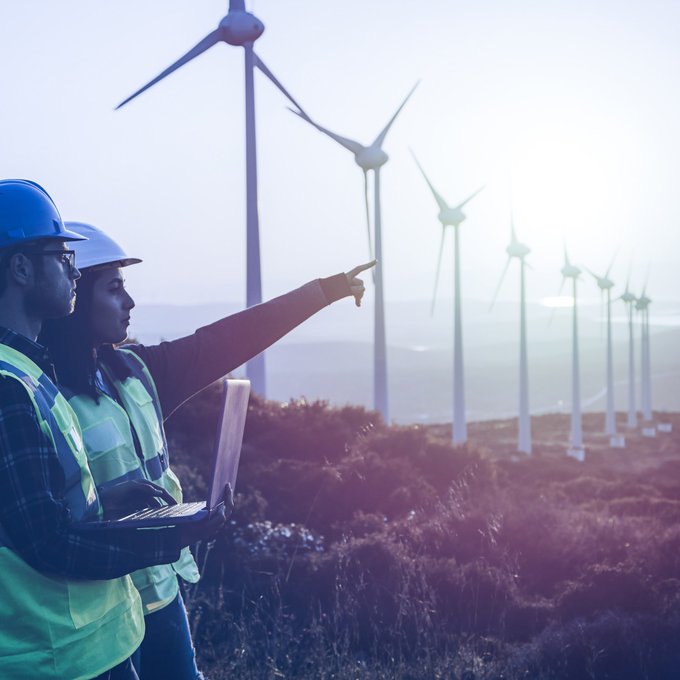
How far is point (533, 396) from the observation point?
167 m

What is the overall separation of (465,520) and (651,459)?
28893 millimetres

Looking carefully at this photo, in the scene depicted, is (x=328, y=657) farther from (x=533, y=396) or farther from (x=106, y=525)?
(x=533, y=396)

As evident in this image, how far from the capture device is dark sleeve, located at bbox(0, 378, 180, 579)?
2.54 meters

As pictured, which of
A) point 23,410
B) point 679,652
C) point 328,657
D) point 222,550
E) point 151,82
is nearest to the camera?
point 23,410

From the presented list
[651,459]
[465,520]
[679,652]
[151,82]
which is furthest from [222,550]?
[651,459]

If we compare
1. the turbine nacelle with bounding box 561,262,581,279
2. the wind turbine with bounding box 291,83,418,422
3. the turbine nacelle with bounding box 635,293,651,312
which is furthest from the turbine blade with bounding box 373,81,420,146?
the turbine nacelle with bounding box 635,293,651,312

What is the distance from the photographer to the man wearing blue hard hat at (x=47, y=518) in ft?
8.41

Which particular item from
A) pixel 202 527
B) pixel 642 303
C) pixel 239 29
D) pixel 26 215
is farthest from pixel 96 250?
pixel 642 303

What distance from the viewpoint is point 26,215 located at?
9.59ft

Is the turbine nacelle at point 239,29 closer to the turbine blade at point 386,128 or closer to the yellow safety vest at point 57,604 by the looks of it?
the turbine blade at point 386,128

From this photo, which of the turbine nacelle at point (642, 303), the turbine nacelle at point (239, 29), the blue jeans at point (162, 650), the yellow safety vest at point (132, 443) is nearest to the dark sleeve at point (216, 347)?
the yellow safety vest at point (132, 443)

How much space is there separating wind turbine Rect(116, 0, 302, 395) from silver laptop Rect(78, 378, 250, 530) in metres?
19.0

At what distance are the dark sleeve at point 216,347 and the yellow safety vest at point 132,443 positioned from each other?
0.51 feet

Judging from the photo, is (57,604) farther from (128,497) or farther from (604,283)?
(604,283)
